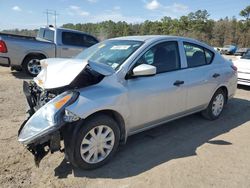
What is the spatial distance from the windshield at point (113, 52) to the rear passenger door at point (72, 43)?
19.9ft

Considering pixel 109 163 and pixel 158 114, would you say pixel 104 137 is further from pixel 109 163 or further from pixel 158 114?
pixel 158 114

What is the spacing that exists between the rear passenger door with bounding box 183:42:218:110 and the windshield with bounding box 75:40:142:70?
1.09 meters

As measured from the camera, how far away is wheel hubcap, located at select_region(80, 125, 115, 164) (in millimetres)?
3381

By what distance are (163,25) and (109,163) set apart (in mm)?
74558

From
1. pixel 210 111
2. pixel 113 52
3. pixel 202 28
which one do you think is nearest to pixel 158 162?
pixel 113 52

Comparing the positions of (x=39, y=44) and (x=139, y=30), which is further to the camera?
(x=139, y=30)

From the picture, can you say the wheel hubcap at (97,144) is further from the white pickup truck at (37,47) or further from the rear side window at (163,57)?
the white pickup truck at (37,47)

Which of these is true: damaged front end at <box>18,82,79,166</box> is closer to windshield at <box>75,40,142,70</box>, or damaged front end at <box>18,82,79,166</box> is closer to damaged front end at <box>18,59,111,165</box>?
damaged front end at <box>18,59,111,165</box>

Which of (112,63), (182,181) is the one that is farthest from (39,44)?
(182,181)

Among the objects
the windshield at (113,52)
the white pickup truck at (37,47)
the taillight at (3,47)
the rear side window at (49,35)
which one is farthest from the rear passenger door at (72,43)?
the windshield at (113,52)

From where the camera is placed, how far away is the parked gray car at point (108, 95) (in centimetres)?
319

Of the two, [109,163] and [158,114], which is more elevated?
[158,114]

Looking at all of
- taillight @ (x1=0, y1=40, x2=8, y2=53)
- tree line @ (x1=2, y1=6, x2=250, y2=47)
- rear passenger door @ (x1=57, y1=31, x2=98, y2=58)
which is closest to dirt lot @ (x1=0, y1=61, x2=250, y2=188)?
taillight @ (x1=0, y1=40, x2=8, y2=53)

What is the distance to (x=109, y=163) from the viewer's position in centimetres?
369
